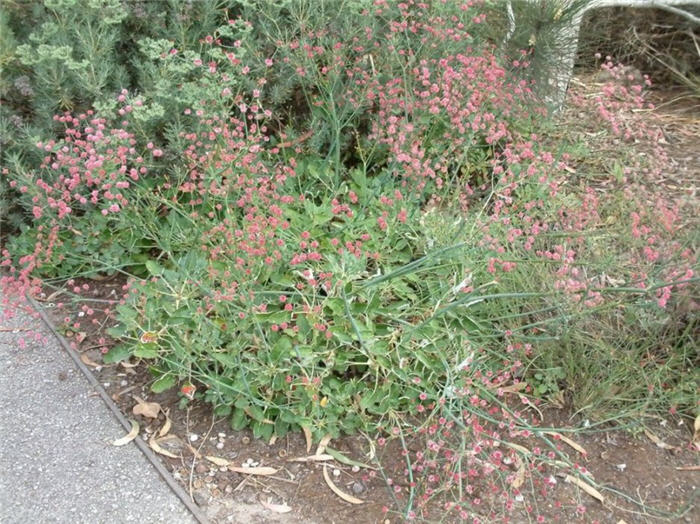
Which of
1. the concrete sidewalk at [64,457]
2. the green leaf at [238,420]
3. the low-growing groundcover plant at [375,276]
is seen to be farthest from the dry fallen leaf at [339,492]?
the concrete sidewalk at [64,457]

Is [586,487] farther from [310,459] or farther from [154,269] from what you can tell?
[154,269]

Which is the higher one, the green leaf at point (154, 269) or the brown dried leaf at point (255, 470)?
the green leaf at point (154, 269)

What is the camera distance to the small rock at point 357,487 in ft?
7.61

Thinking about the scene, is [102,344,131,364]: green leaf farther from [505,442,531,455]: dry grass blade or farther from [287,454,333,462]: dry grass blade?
[505,442,531,455]: dry grass blade

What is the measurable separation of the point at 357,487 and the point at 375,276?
2.44ft

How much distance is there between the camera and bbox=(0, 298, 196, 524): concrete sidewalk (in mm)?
2193

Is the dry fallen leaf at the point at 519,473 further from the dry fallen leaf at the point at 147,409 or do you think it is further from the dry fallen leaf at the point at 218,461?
the dry fallen leaf at the point at 147,409

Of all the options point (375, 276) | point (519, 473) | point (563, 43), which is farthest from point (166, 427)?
point (563, 43)

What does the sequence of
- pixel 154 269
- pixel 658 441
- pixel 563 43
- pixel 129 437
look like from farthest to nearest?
pixel 563 43 → pixel 154 269 → pixel 658 441 → pixel 129 437

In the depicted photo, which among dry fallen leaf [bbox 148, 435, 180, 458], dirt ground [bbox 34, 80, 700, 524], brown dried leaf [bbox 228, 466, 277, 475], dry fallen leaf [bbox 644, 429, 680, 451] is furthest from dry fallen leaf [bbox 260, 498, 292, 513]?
dry fallen leaf [bbox 644, 429, 680, 451]

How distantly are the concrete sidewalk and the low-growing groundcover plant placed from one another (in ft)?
0.77

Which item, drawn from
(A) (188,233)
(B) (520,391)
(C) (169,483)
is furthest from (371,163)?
(C) (169,483)

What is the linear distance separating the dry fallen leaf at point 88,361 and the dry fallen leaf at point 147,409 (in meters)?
0.30

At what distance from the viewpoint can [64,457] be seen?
2.37m
